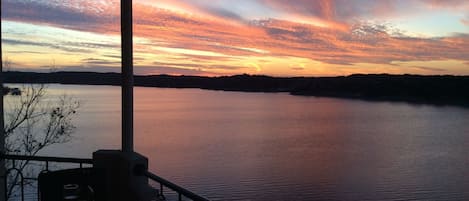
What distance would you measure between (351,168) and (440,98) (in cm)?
5558

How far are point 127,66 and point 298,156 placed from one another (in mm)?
29983

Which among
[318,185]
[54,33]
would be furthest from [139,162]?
[318,185]

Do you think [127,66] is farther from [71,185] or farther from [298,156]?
[298,156]

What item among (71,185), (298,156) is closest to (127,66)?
(71,185)

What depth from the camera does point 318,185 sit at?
83.7ft

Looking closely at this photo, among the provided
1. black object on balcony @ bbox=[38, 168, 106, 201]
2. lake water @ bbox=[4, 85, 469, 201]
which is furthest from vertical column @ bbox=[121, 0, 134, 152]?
lake water @ bbox=[4, 85, 469, 201]

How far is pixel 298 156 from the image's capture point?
31.9 meters

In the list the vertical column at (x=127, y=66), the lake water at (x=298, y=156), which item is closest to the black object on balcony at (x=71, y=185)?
the vertical column at (x=127, y=66)

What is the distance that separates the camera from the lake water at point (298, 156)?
79.4ft

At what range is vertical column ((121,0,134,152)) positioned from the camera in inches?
101

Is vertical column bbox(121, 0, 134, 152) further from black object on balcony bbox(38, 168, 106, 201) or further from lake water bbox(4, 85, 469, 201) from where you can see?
lake water bbox(4, 85, 469, 201)

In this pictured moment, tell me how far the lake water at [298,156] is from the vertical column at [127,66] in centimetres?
1303

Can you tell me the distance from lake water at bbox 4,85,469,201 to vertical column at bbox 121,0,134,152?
13034mm

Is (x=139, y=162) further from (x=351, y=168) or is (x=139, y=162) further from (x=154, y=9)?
(x=351, y=168)
